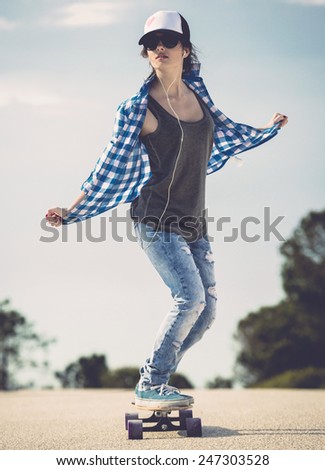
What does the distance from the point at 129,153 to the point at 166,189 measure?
31 cm

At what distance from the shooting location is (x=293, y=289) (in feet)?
97.5

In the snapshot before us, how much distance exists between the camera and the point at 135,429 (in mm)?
4004

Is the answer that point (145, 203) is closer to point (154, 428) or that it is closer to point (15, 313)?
point (154, 428)

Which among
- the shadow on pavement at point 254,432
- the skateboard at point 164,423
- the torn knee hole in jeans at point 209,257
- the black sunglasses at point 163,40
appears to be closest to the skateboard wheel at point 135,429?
the skateboard at point 164,423

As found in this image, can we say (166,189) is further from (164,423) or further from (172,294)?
(164,423)

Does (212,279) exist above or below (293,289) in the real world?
below

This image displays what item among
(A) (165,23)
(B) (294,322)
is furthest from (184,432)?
(B) (294,322)

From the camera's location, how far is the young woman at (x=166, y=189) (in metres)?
4.05

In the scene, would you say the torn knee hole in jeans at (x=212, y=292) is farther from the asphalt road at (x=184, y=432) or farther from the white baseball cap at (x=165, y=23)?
the white baseball cap at (x=165, y=23)

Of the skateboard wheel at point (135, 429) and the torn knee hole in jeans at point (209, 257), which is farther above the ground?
the torn knee hole in jeans at point (209, 257)

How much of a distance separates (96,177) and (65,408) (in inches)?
104

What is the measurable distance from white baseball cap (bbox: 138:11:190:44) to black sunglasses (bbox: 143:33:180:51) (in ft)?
0.10

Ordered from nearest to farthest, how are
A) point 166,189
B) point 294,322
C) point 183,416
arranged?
point 166,189 < point 183,416 < point 294,322
